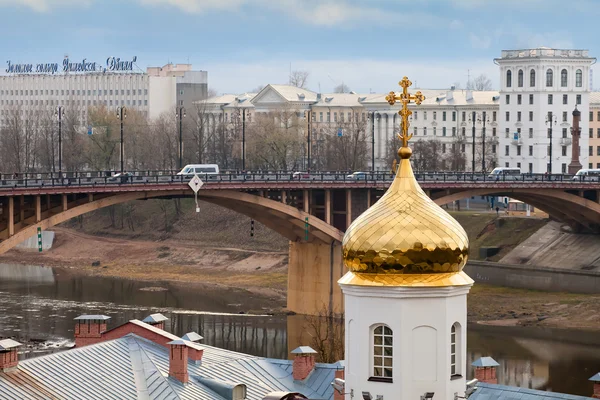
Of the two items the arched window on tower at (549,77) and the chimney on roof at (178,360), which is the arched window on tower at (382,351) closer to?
the chimney on roof at (178,360)

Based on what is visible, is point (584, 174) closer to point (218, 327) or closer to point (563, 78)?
point (218, 327)

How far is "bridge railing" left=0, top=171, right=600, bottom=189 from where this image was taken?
2337 inches

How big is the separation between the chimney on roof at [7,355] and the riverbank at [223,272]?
41.3m

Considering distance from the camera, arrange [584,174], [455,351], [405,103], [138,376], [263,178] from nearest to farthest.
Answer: [455,351], [405,103], [138,376], [263,178], [584,174]

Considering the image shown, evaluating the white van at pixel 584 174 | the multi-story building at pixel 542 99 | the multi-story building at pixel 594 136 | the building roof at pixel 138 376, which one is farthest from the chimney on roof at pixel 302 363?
the multi-story building at pixel 594 136

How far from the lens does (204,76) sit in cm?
17575

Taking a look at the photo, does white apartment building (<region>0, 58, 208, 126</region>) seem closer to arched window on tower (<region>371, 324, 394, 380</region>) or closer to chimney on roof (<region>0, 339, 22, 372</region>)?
chimney on roof (<region>0, 339, 22, 372</region>)

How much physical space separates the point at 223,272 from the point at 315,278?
67.4 ft

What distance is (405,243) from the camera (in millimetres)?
22422

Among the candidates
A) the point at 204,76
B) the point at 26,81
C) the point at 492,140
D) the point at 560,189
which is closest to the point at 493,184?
the point at 560,189

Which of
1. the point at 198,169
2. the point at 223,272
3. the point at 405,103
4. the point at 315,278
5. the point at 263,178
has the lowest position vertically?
the point at 223,272

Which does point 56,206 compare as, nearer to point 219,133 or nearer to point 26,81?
point 219,133

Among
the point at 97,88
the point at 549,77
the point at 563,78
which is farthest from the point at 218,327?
the point at 97,88

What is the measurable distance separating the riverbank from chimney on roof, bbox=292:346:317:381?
1444 inches
